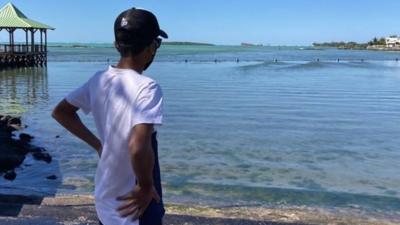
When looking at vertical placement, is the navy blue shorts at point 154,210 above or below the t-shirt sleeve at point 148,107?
below

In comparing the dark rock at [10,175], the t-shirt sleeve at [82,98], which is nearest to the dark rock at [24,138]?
the dark rock at [10,175]

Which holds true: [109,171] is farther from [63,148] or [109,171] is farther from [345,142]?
[345,142]

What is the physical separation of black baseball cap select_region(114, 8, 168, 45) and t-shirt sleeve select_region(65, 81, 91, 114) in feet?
1.01

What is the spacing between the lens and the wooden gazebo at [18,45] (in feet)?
159

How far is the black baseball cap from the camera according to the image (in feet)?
8.60

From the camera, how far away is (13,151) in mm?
12242

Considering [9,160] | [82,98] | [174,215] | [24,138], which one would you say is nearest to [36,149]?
[24,138]

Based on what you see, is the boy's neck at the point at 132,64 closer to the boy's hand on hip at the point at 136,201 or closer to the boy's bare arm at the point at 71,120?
the boy's bare arm at the point at 71,120

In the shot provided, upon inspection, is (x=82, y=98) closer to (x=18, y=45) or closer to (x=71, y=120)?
(x=71, y=120)

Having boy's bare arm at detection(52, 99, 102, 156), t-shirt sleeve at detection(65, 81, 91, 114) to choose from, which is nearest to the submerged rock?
boy's bare arm at detection(52, 99, 102, 156)

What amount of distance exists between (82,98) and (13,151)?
1008 centimetres

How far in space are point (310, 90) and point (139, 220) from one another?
29.7 meters

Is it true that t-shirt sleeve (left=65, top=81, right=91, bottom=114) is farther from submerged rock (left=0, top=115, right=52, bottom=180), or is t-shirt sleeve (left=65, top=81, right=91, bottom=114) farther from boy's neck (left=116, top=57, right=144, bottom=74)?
submerged rock (left=0, top=115, right=52, bottom=180)

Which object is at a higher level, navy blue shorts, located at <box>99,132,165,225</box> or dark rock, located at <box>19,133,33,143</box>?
navy blue shorts, located at <box>99,132,165,225</box>
